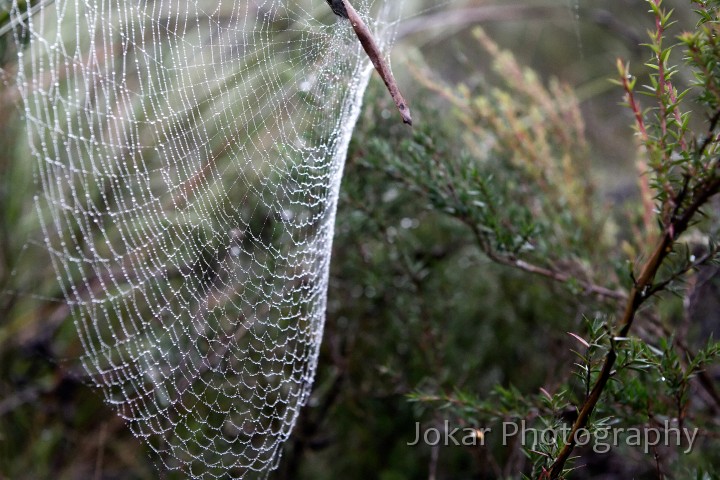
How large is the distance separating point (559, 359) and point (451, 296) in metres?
0.28

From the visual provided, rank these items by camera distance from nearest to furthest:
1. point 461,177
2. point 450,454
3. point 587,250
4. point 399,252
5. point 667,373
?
point 667,373 < point 461,177 < point 399,252 < point 587,250 < point 450,454

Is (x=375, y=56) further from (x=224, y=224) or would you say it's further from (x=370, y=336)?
(x=370, y=336)

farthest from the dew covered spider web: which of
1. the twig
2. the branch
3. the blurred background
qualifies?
the branch

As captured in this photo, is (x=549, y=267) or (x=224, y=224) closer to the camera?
(x=549, y=267)

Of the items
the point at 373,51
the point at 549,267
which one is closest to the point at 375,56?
the point at 373,51

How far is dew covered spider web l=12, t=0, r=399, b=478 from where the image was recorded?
1388 millimetres

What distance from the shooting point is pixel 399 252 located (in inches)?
Answer: 56.2

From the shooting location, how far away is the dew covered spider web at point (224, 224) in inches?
54.6

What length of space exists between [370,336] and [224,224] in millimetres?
428

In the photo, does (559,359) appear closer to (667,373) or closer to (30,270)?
(667,373)

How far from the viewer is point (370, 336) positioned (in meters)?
1.63

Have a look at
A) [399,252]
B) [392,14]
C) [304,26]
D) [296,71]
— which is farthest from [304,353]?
[392,14]

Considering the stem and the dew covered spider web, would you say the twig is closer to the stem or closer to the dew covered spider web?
the stem

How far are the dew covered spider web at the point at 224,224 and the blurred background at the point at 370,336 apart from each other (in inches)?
3.0
